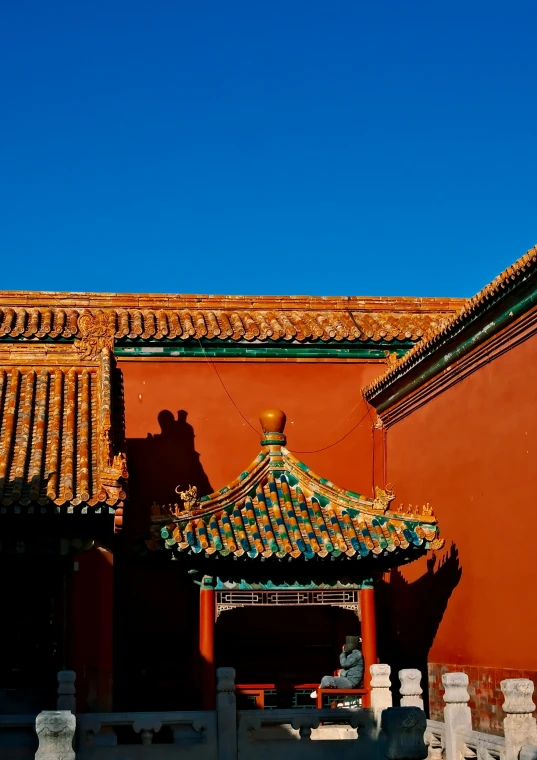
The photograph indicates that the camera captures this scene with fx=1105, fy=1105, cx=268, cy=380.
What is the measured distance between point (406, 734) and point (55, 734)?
2.93 meters

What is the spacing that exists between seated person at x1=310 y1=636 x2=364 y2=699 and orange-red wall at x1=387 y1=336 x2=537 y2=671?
1.58 m

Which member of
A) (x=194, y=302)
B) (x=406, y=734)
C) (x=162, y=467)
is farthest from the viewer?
(x=194, y=302)

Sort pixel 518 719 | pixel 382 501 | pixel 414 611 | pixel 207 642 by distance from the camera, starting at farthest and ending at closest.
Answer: pixel 414 611
pixel 382 501
pixel 207 642
pixel 518 719

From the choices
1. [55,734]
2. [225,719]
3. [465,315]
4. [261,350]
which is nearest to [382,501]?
[465,315]

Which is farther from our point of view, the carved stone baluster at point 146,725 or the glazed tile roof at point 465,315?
the glazed tile roof at point 465,315

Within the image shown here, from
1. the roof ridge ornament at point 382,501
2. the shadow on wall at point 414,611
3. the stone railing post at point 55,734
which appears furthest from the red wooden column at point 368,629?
the stone railing post at point 55,734

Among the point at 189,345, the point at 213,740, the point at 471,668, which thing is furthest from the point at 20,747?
the point at 189,345

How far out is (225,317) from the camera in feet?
60.4

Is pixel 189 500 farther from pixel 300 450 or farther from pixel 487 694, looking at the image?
pixel 300 450

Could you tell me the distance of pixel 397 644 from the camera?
1666 cm

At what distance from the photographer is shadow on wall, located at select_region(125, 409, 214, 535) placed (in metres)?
16.8

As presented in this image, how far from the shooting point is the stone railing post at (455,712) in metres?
10.5

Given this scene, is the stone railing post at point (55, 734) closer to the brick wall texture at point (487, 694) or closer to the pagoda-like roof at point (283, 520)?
the pagoda-like roof at point (283, 520)

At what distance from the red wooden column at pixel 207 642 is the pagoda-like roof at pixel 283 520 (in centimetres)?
65
